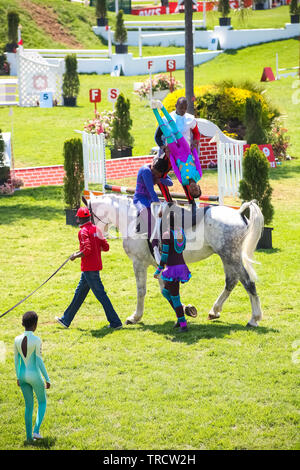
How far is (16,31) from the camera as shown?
125 feet

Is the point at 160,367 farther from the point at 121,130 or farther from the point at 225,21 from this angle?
the point at 225,21

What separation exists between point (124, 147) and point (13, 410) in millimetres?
16582

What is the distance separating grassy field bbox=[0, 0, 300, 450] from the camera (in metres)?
7.35

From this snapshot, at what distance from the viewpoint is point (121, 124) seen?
2397cm

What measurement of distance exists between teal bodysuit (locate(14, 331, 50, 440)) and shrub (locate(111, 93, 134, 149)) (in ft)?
56.2

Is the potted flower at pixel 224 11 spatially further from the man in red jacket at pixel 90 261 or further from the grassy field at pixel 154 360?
the man in red jacket at pixel 90 261

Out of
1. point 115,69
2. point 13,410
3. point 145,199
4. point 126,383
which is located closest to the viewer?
point 13,410

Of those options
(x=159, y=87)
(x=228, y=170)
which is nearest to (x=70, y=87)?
(x=159, y=87)

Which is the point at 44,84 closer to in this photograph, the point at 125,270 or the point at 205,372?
the point at 125,270

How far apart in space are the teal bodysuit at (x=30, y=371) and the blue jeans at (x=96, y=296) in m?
3.15

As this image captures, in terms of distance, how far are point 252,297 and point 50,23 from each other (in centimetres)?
3828

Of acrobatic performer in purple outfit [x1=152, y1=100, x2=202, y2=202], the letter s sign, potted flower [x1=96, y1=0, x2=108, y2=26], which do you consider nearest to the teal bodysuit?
acrobatic performer in purple outfit [x1=152, y1=100, x2=202, y2=202]

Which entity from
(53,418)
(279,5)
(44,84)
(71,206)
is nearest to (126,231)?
(53,418)

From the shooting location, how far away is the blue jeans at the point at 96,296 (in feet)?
34.0
